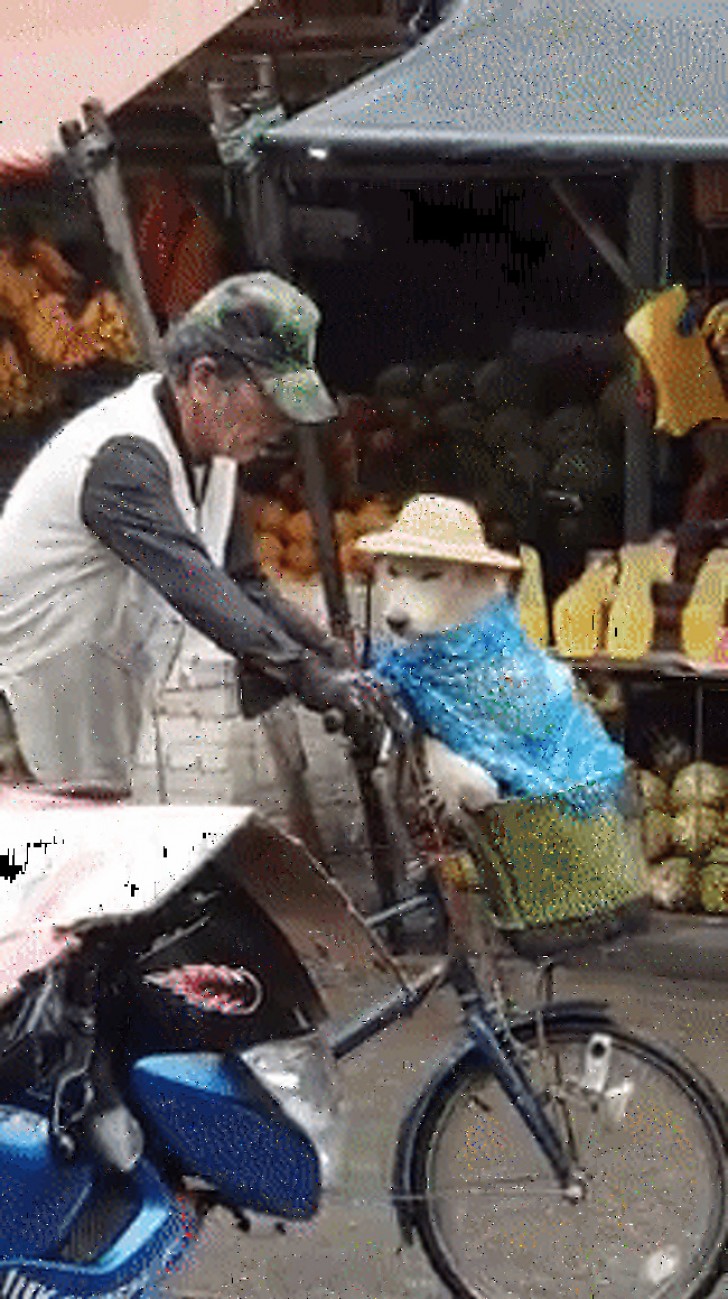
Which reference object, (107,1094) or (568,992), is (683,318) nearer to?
(568,992)

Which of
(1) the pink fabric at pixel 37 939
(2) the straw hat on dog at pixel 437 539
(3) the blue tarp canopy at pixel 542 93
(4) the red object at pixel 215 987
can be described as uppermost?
(3) the blue tarp canopy at pixel 542 93

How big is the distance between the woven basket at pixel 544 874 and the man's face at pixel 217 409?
0.76 metres

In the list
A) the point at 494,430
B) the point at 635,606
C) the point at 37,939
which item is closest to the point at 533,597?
the point at 635,606

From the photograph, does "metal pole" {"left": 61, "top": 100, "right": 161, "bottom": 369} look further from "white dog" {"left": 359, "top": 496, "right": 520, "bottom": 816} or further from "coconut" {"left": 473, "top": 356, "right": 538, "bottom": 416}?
"coconut" {"left": 473, "top": 356, "right": 538, "bottom": 416}

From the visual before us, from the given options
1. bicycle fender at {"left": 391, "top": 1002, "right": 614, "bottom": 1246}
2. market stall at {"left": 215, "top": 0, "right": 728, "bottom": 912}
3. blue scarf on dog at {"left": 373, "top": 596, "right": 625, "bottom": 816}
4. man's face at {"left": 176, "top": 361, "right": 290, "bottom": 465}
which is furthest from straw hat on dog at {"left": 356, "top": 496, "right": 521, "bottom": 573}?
bicycle fender at {"left": 391, "top": 1002, "right": 614, "bottom": 1246}

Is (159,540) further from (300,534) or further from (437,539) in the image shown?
(300,534)

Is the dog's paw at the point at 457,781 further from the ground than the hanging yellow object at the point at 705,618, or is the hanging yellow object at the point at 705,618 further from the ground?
Answer: the dog's paw at the point at 457,781

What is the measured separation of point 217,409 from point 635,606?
178cm

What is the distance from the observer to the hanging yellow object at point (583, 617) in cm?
571

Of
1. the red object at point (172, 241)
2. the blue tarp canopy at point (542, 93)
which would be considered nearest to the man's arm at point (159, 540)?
the red object at point (172, 241)

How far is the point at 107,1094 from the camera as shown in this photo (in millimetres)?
4156

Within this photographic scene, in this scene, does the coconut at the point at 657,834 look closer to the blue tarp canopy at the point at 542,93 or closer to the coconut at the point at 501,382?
the coconut at the point at 501,382

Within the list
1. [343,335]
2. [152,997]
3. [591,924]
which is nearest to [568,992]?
[591,924]

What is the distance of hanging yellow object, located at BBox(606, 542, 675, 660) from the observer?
5.75 m
